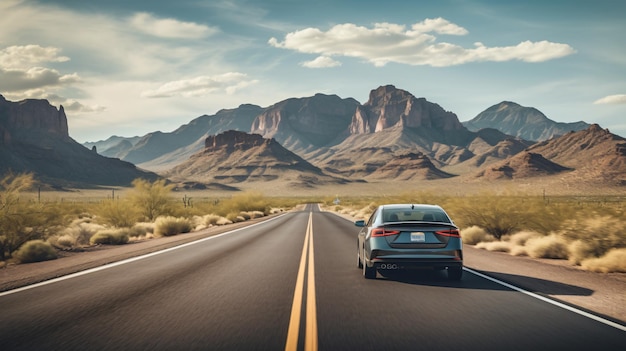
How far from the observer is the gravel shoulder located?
8.33 m

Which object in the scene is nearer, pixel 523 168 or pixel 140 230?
pixel 140 230

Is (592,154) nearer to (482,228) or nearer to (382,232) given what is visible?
(482,228)

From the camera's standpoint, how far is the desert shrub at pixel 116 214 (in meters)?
28.0

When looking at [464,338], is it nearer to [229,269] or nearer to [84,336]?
[84,336]

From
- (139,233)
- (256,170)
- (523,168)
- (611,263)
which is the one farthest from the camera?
(256,170)

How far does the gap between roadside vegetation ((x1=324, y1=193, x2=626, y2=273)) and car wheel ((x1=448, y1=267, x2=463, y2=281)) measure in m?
4.17

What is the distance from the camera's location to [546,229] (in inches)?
795

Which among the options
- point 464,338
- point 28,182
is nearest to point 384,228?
point 464,338

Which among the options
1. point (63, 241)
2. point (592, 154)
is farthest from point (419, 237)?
point (592, 154)

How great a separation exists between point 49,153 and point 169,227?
137m

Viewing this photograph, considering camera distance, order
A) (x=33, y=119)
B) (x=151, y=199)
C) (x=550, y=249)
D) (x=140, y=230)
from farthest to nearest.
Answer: (x=33, y=119), (x=151, y=199), (x=140, y=230), (x=550, y=249)

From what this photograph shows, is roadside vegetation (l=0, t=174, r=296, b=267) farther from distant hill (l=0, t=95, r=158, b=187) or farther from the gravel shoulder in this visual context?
distant hill (l=0, t=95, r=158, b=187)

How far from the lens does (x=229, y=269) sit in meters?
12.0

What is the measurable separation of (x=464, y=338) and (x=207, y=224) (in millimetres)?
31379
